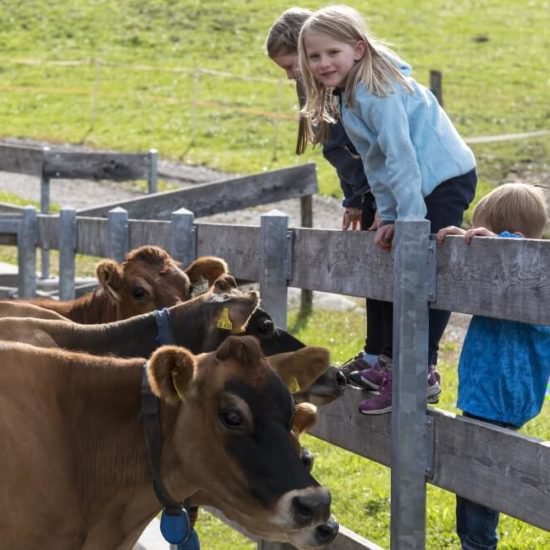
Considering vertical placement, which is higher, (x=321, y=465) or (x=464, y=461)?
(x=464, y=461)

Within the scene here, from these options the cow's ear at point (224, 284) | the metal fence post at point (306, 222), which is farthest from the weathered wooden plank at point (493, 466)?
the metal fence post at point (306, 222)

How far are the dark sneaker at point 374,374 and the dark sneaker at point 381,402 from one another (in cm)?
7

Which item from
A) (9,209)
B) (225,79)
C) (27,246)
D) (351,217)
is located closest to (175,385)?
(351,217)

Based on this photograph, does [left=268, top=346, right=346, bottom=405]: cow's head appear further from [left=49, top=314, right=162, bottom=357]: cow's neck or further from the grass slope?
the grass slope

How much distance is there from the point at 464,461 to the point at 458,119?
24.8 metres

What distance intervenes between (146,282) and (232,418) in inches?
109

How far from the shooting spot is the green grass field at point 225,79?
82.4 feet

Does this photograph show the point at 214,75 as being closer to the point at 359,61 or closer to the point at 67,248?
the point at 67,248

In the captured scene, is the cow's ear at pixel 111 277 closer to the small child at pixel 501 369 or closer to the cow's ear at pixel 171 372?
the cow's ear at pixel 171 372

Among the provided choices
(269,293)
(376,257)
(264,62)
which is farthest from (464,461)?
(264,62)

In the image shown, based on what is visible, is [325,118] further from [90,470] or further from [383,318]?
[90,470]

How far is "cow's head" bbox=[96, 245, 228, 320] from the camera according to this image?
6.98 meters

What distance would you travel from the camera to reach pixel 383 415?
522cm

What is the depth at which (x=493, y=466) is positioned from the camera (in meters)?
4.39
